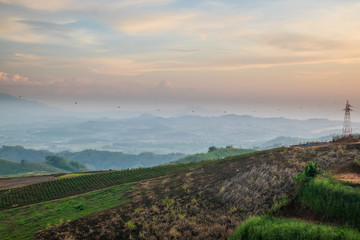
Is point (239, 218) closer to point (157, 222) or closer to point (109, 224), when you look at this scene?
point (157, 222)

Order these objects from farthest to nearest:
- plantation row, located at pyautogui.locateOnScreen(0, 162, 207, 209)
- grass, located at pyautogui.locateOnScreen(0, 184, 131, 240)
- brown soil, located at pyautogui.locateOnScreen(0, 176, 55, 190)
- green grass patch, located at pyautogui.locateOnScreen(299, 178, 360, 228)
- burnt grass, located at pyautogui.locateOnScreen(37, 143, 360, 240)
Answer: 1. brown soil, located at pyautogui.locateOnScreen(0, 176, 55, 190)
2. plantation row, located at pyautogui.locateOnScreen(0, 162, 207, 209)
3. grass, located at pyautogui.locateOnScreen(0, 184, 131, 240)
4. burnt grass, located at pyautogui.locateOnScreen(37, 143, 360, 240)
5. green grass patch, located at pyautogui.locateOnScreen(299, 178, 360, 228)

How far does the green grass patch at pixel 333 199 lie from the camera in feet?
69.9

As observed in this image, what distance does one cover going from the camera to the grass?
37188mm

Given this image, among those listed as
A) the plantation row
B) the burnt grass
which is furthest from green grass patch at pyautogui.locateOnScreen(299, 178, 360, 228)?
the plantation row

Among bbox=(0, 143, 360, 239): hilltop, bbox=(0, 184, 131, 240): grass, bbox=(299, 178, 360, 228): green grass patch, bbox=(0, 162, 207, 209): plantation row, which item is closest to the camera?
bbox=(299, 178, 360, 228): green grass patch

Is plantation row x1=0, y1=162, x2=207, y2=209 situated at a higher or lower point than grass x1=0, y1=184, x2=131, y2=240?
lower

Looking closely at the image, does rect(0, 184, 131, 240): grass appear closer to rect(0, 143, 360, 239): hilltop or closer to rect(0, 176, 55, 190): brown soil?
rect(0, 143, 360, 239): hilltop

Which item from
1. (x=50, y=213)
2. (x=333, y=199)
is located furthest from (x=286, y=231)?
(x=50, y=213)

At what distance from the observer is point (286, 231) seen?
20.6 m

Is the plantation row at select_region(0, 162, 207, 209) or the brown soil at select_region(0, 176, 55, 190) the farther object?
Result: the brown soil at select_region(0, 176, 55, 190)

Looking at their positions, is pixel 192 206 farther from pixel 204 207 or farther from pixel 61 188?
pixel 61 188

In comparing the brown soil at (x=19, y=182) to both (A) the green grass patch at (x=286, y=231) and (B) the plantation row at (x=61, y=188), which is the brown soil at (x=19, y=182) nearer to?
(B) the plantation row at (x=61, y=188)

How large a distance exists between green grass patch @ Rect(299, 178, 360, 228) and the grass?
103 feet

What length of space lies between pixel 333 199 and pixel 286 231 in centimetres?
580
